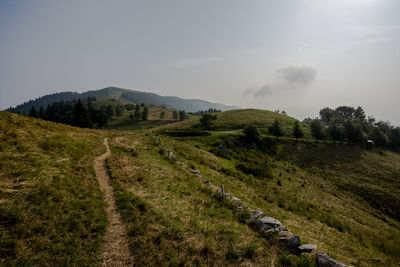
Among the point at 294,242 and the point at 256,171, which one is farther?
the point at 256,171

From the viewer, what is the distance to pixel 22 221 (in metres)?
6.77

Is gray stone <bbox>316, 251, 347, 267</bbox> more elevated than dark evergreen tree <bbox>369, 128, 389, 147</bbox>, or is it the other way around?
dark evergreen tree <bbox>369, 128, 389, 147</bbox>

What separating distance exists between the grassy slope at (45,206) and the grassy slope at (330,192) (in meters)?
13.6

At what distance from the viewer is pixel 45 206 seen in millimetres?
7855

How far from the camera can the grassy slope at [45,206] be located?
19.4 ft

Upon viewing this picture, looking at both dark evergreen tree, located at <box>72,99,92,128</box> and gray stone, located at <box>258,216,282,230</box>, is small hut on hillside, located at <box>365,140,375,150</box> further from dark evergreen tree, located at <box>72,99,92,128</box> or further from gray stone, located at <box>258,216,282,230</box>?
dark evergreen tree, located at <box>72,99,92,128</box>

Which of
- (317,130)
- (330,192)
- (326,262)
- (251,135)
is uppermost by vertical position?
(317,130)

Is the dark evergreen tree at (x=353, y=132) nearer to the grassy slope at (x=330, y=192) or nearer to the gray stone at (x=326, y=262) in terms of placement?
the grassy slope at (x=330, y=192)

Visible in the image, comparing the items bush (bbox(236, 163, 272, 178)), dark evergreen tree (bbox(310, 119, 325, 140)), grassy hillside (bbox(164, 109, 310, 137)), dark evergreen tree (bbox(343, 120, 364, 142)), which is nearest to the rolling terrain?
bush (bbox(236, 163, 272, 178))

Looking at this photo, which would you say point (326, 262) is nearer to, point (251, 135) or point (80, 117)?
point (251, 135)

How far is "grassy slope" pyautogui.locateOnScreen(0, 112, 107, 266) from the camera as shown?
591cm

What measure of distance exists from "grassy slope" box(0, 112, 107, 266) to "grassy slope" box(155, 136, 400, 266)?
13.6 metres

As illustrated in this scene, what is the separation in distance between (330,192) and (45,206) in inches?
1657

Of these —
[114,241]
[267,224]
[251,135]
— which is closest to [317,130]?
[251,135]
